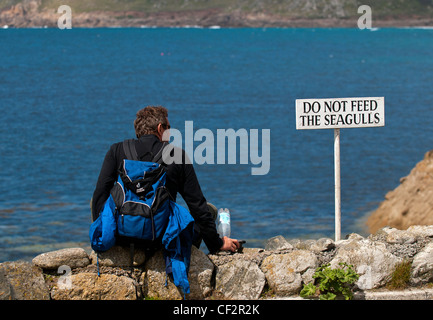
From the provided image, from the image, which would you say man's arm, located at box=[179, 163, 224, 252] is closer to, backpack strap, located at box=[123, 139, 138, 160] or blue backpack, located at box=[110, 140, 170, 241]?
blue backpack, located at box=[110, 140, 170, 241]

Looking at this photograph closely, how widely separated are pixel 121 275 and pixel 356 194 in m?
21.2

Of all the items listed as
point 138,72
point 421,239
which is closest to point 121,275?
point 421,239

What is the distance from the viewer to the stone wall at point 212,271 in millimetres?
6082

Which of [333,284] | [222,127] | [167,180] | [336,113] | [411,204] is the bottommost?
[333,284]

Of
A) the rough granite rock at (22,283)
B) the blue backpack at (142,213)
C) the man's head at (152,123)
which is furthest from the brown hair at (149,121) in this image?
the rough granite rock at (22,283)

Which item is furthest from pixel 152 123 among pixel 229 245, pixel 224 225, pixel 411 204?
pixel 411 204

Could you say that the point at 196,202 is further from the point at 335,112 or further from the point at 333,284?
the point at 335,112

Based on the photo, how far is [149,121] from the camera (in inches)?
240

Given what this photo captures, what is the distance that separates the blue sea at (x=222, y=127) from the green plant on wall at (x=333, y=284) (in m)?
13.2

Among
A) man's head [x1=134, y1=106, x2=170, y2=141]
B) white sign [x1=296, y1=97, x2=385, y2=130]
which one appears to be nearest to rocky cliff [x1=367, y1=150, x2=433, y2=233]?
white sign [x1=296, y1=97, x2=385, y2=130]

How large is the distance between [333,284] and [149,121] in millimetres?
2113

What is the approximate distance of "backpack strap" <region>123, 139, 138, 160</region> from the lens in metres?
5.95
